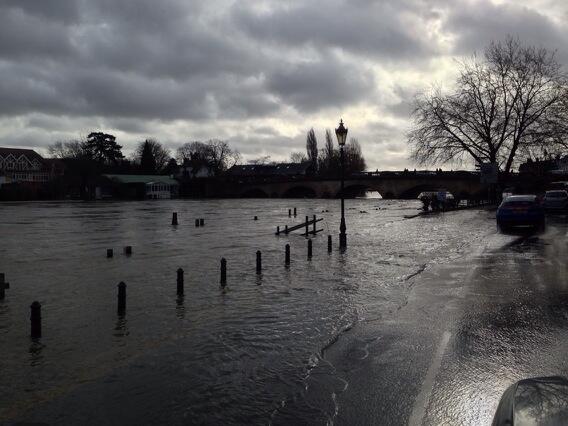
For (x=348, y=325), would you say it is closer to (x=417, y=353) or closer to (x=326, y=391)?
(x=417, y=353)

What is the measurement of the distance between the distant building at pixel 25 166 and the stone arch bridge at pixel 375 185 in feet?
132

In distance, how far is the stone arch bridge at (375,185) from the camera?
8746cm

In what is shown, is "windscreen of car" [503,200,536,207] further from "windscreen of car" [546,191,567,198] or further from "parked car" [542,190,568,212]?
Result: "windscreen of car" [546,191,567,198]

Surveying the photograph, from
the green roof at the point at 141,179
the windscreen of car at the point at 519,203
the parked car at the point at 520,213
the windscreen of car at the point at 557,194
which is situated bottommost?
the parked car at the point at 520,213

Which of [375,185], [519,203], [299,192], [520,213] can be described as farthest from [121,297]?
[299,192]

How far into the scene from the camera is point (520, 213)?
78.2 ft

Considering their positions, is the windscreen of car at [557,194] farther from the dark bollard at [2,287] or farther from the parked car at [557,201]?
the dark bollard at [2,287]

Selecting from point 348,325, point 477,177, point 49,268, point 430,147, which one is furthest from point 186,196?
point 348,325

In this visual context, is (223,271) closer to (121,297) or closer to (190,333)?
(121,297)

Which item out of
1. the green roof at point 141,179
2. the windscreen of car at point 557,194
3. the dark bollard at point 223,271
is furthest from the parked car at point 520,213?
the green roof at point 141,179

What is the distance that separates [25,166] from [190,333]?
127659 millimetres

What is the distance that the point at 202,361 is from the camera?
6477 mm

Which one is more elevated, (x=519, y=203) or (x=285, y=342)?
(x=519, y=203)

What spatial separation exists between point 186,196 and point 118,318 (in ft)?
398
